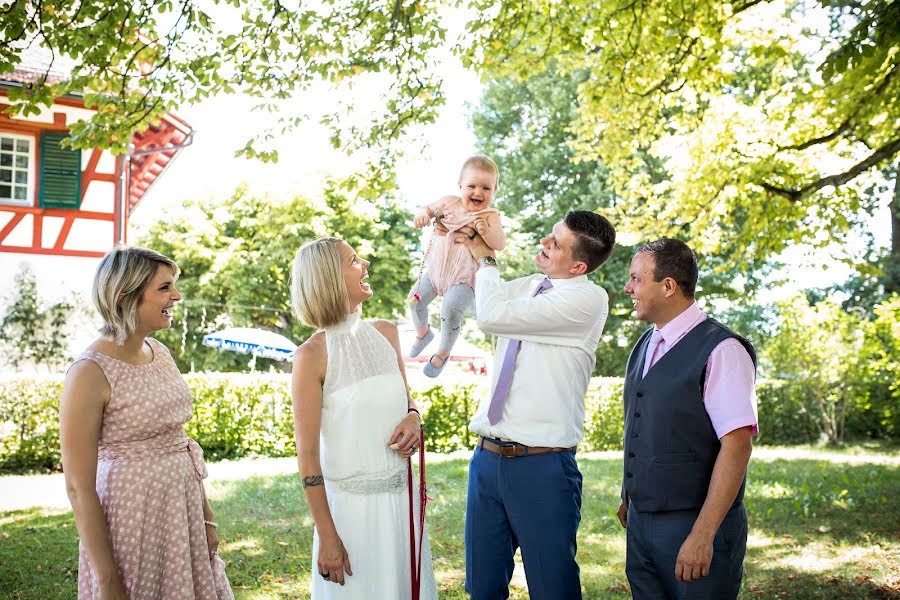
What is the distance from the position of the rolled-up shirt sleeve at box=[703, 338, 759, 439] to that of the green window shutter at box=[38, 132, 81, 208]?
14.1m

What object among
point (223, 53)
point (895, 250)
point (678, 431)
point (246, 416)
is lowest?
point (246, 416)

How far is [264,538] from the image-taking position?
735 cm

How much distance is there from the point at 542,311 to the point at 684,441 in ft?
2.37

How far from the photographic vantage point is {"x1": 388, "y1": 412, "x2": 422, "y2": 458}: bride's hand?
3.09 metres

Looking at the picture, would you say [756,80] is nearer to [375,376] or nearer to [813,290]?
[813,290]

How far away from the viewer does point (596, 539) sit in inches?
286

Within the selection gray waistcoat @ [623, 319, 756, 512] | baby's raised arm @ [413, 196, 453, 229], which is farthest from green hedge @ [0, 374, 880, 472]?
gray waistcoat @ [623, 319, 756, 512]

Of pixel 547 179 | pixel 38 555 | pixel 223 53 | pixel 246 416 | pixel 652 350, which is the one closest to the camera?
pixel 652 350

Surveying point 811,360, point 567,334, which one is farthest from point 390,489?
point 811,360

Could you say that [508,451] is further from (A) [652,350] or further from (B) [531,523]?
(A) [652,350]

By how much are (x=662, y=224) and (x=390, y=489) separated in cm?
1009

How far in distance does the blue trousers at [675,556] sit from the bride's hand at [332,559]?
1.13m

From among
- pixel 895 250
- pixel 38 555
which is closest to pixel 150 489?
pixel 38 555

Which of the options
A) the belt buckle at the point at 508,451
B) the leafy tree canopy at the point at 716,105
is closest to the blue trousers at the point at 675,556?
the belt buckle at the point at 508,451
